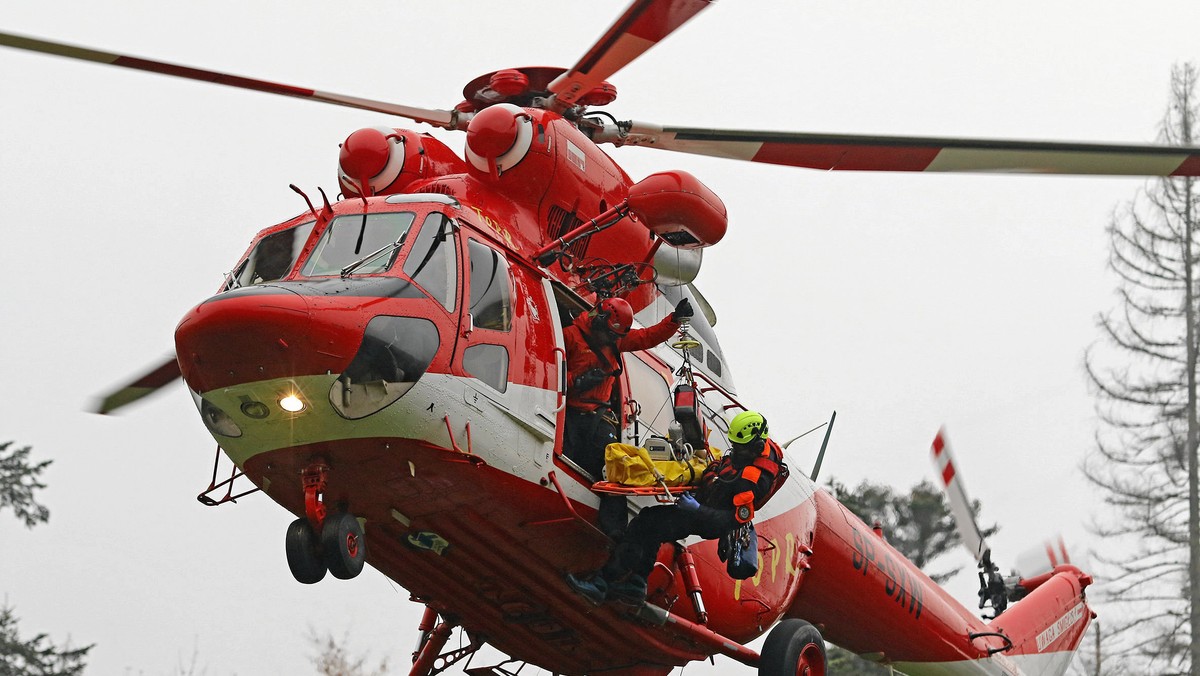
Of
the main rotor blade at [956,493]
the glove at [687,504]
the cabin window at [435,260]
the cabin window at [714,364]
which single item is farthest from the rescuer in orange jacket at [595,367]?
the main rotor blade at [956,493]

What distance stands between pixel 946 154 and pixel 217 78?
5147mm

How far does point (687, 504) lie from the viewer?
998 cm

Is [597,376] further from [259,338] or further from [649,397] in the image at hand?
[259,338]

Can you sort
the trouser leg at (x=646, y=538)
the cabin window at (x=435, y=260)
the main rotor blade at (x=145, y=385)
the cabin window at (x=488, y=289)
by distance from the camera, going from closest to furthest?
the cabin window at (x=435, y=260) < the cabin window at (x=488, y=289) < the trouser leg at (x=646, y=538) < the main rotor blade at (x=145, y=385)

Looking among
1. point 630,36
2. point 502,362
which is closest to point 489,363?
point 502,362

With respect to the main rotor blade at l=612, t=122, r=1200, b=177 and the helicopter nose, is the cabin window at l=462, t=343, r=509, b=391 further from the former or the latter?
the main rotor blade at l=612, t=122, r=1200, b=177

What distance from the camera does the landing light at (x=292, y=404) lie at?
848cm

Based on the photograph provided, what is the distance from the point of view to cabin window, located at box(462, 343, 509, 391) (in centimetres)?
911

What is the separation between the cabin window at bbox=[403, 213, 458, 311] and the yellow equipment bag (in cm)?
170

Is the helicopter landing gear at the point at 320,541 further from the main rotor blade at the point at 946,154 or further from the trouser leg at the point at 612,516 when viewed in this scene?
the main rotor blade at the point at 946,154

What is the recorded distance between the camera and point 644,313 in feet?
38.8

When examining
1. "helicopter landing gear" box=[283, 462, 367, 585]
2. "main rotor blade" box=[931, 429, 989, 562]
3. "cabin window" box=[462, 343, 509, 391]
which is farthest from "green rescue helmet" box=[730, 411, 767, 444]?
"main rotor blade" box=[931, 429, 989, 562]

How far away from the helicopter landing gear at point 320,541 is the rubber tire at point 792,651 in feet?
11.6

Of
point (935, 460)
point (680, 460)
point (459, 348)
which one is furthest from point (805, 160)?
point (935, 460)
